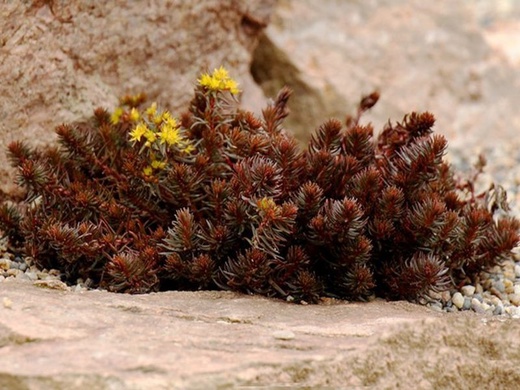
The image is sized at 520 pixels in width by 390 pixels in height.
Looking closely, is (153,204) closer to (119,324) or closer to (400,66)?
(119,324)

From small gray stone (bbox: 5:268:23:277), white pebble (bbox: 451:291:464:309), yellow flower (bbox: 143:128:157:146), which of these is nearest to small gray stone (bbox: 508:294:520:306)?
white pebble (bbox: 451:291:464:309)

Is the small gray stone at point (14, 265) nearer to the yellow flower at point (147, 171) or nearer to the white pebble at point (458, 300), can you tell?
the yellow flower at point (147, 171)

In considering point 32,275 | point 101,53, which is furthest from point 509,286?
point 101,53

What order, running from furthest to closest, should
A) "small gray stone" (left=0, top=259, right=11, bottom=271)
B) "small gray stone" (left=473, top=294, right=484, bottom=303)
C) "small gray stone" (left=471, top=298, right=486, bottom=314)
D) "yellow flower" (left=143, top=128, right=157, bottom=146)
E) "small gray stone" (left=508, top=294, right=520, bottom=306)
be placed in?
1. "small gray stone" (left=508, top=294, right=520, bottom=306)
2. "small gray stone" (left=473, top=294, right=484, bottom=303)
3. "small gray stone" (left=471, top=298, right=486, bottom=314)
4. "small gray stone" (left=0, top=259, right=11, bottom=271)
5. "yellow flower" (left=143, top=128, right=157, bottom=146)

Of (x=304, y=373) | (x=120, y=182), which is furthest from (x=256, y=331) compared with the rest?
(x=120, y=182)

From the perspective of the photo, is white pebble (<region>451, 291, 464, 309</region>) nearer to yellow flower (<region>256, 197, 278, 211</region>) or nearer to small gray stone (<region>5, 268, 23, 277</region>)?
yellow flower (<region>256, 197, 278, 211</region>)

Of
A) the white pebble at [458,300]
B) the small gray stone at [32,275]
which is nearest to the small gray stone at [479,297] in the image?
the white pebble at [458,300]
